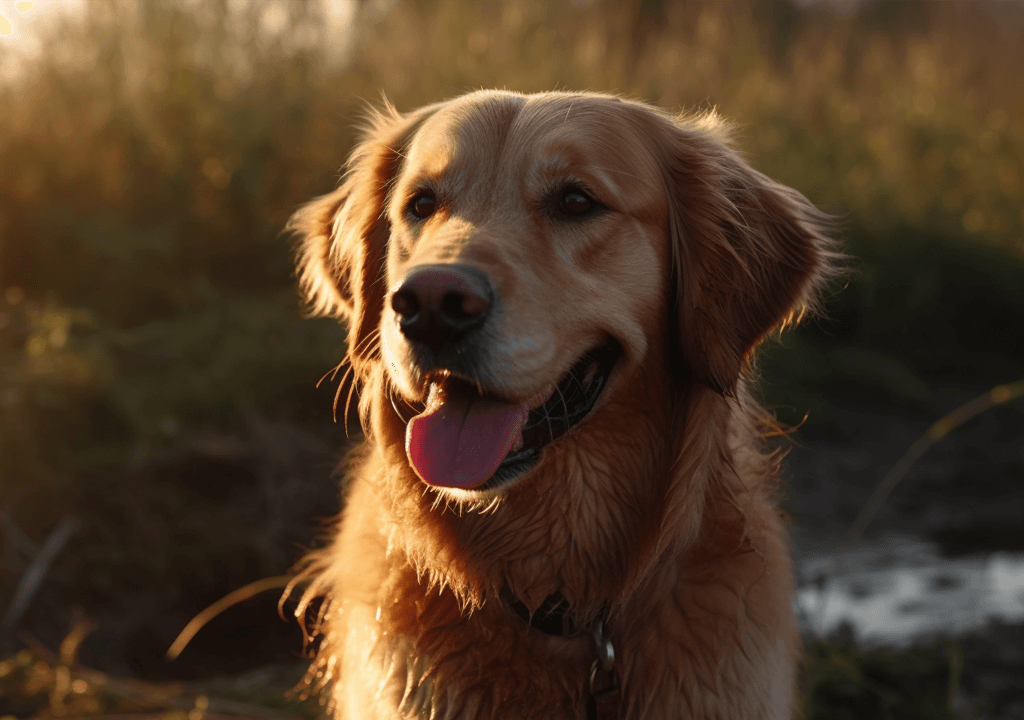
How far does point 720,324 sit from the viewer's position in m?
2.38

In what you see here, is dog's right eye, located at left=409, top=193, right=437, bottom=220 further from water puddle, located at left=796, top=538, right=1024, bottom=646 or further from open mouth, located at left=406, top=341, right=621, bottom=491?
water puddle, located at left=796, top=538, right=1024, bottom=646

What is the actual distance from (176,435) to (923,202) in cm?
619

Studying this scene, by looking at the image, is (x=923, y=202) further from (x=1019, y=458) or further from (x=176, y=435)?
(x=176, y=435)

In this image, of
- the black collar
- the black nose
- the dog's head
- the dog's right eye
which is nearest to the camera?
the black nose

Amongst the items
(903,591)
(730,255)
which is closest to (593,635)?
(730,255)

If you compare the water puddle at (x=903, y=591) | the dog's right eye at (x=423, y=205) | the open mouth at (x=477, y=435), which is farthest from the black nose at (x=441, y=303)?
the water puddle at (x=903, y=591)

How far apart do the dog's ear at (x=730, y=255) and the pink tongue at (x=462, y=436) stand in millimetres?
569

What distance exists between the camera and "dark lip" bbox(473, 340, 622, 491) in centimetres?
217

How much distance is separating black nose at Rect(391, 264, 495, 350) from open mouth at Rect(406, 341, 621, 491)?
7.9 inches

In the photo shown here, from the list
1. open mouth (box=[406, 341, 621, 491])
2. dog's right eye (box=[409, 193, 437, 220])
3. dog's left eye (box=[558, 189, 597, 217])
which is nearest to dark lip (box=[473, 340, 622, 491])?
open mouth (box=[406, 341, 621, 491])

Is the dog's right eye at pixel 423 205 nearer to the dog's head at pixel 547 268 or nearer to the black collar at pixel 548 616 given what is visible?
the dog's head at pixel 547 268

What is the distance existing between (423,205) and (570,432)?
0.79m

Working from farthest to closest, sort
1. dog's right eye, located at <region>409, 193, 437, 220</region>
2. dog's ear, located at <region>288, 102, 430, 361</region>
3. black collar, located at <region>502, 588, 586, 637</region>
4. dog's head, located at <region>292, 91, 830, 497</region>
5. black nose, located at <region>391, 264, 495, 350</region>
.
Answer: dog's ear, located at <region>288, 102, 430, 361</region> → dog's right eye, located at <region>409, 193, 437, 220</region> → black collar, located at <region>502, 588, 586, 637</region> → dog's head, located at <region>292, 91, 830, 497</region> → black nose, located at <region>391, 264, 495, 350</region>

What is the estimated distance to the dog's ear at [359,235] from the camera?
2742 millimetres
